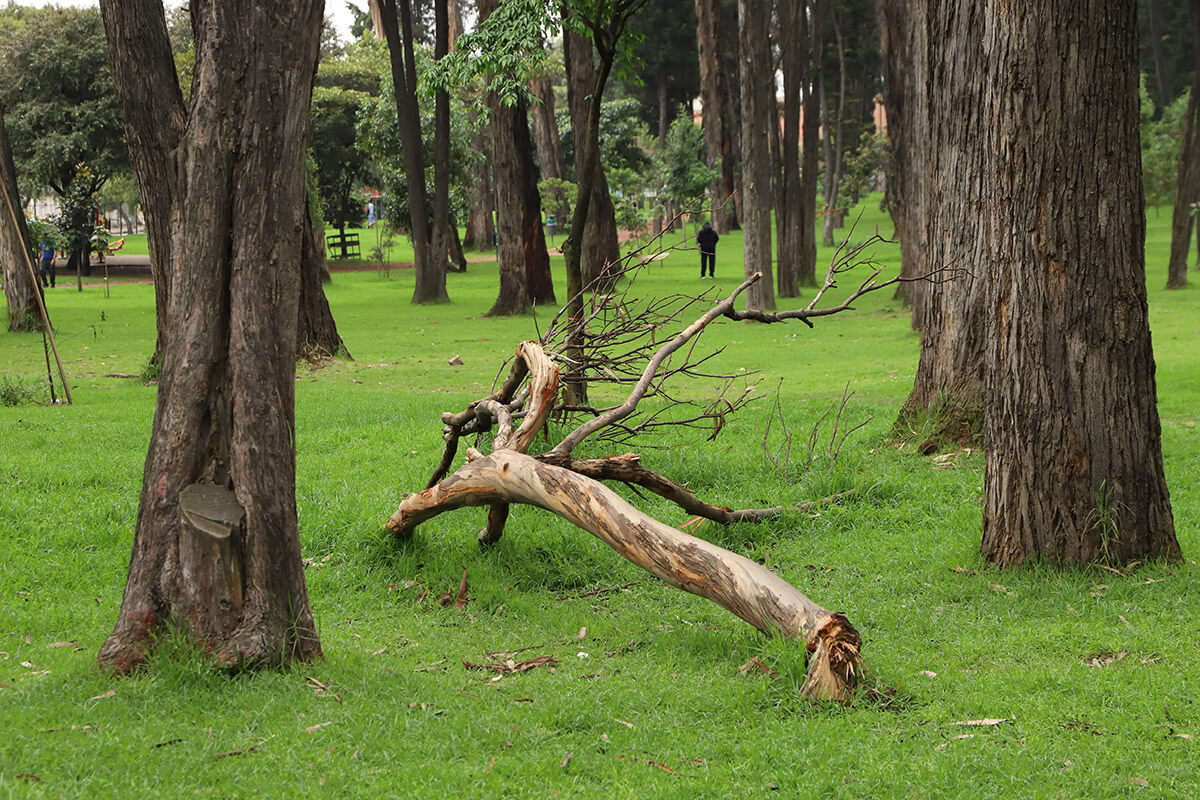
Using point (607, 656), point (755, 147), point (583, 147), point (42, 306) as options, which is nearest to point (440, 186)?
point (755, 147)

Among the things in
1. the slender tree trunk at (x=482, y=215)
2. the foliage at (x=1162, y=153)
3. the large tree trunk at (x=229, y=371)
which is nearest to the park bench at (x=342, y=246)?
the slender tree trunk at (x=482, y=215)

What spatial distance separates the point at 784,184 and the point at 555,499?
23662 millimetres

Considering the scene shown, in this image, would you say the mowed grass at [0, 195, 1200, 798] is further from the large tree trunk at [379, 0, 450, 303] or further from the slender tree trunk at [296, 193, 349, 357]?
the large tree trunk at [379, 0, 450, 303]

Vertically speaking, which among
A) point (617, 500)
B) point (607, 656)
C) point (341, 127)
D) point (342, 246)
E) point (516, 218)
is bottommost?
point (607, 656)

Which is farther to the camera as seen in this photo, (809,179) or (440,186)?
(809,179)

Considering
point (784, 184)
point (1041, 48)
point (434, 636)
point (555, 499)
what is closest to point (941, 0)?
point (1041, 48)

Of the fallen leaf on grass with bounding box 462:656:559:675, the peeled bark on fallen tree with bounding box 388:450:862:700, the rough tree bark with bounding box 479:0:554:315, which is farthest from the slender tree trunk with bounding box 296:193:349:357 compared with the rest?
the fallen leaf on grass with bounding box 462:656:559:675

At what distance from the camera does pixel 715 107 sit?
41.3 meters

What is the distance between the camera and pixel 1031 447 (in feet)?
18.8

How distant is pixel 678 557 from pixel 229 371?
2.12m

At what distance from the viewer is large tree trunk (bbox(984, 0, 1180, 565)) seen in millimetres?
5543

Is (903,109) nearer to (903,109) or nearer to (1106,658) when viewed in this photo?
(903,109)

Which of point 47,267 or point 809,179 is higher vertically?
point 809,179

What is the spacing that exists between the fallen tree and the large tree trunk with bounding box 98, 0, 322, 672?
1.44 meters
